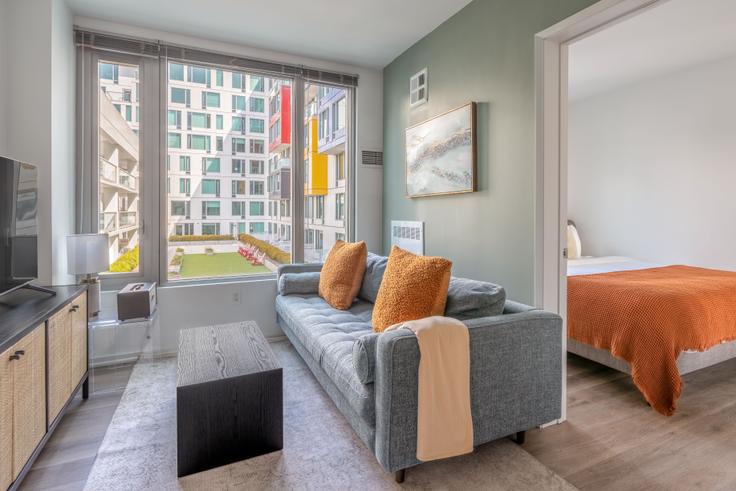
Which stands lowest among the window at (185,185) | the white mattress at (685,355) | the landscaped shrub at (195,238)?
the white mattress at (685,355)

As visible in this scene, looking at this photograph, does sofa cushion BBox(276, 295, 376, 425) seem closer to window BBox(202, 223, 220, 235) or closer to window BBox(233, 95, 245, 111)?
window BBox(202, 223, 220, 235)

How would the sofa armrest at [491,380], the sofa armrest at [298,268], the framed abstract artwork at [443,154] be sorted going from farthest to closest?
the sofa armrest at [298,268] → the framed abstract artwork at [443,154] → the sofa armrest at [491,380]

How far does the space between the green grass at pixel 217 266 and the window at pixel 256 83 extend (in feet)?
5.08

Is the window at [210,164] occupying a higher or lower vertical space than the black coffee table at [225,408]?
higher

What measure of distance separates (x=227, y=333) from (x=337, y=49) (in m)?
2.62

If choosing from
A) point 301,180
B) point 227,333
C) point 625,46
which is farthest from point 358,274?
point 625,46

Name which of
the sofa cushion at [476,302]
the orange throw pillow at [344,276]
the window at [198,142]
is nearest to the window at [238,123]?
the window at [198,142]

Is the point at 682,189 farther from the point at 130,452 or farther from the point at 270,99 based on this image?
the point at 130,452

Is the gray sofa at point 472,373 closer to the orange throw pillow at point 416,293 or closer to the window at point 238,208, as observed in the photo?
the orange throw pillow at point 416,293

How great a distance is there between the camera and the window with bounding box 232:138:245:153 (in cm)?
359

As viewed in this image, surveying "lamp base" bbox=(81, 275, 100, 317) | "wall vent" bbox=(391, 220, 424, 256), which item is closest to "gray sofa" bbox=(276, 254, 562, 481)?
"wall vent" bbox=(391, 220, 424, 256)

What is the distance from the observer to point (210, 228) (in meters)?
3.55

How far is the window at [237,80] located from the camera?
3.56 metres

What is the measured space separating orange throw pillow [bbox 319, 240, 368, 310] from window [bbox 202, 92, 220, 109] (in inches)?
70.8
